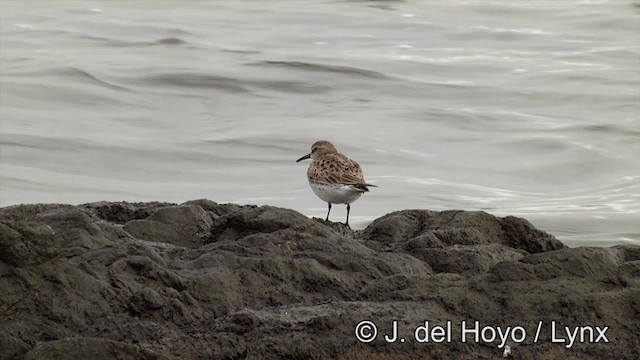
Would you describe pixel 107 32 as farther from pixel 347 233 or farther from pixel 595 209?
pixel 347 233

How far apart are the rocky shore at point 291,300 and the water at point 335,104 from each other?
6.99m

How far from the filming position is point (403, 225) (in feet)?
23.1

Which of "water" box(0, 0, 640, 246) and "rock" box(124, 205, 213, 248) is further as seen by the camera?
"water" box(0, 0, 640, 246)

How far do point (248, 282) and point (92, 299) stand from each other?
2.44ft

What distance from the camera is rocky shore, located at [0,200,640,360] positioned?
518 cm

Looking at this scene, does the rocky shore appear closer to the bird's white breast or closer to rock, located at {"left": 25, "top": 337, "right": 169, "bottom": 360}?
rock, located at {"left": 25, "top": 337, "right": 169, "bottom": 360}

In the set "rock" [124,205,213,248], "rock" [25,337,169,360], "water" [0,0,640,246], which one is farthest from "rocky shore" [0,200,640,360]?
"water" [0,0,640,246]

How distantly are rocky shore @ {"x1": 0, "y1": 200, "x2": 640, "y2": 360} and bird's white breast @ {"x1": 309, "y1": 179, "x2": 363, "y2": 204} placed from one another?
2.60 meters

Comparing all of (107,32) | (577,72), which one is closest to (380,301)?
(577,72)

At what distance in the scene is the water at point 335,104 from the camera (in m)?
15.5

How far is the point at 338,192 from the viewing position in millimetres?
8961

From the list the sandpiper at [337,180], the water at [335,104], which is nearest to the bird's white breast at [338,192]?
the sandpiper at [337,180]

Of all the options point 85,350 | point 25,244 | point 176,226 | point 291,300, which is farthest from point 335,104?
point 85,350

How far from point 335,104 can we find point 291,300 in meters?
14.9
